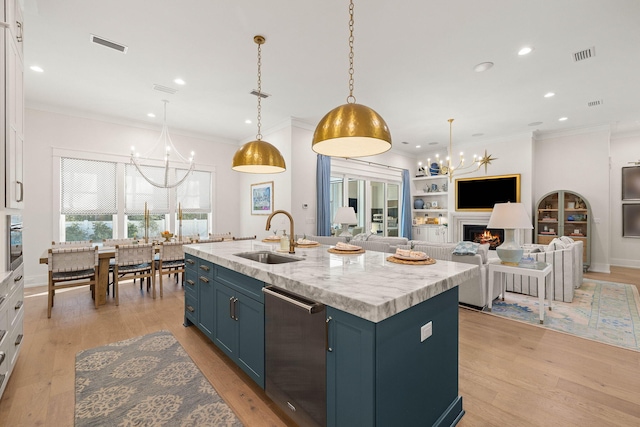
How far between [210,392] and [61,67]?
4295 mm

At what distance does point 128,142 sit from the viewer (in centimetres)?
568

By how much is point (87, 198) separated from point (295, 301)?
567cm

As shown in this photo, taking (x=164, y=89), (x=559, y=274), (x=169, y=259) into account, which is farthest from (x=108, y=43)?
(x=559, y=274)

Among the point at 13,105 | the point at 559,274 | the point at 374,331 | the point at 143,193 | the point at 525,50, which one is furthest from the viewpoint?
the point at 143,193

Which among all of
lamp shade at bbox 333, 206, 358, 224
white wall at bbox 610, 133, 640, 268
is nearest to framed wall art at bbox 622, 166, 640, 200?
white wall at bbox 610, 133, 640, 268

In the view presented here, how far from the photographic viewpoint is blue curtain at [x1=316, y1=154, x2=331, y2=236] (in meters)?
6.02

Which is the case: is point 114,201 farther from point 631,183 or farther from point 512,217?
point 631,183

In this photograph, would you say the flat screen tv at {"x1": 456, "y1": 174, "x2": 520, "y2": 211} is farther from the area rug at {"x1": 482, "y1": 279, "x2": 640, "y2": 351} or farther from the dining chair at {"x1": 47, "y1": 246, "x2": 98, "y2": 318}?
the dining chair at {"x1": 47, "y1": 246, "x2": 98, "y2": 318}

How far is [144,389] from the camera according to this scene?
7.04 feet

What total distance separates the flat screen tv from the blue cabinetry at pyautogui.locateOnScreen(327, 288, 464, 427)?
6.34 metres

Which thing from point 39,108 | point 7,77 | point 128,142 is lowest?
point 7,77

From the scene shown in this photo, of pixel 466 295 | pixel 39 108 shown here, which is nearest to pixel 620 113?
pixel 466 295

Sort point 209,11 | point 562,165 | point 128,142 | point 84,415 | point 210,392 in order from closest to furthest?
1. point 84,415
2. point 210,392
3. point 209,11
4. point 128,142
5. point 562,165

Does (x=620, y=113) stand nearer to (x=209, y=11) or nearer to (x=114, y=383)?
(x=209, y=11)
